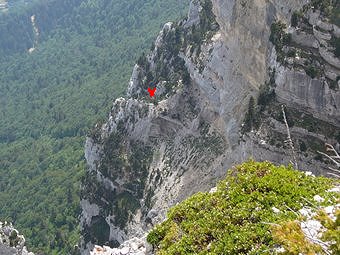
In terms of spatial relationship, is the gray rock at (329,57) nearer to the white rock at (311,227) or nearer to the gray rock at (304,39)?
the gray rock at (304,39)

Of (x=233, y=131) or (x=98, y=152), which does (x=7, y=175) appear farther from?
(x=233, y=131)

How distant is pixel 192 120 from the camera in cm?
7075

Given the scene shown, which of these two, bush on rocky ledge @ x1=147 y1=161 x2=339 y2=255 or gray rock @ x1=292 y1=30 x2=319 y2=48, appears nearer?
bush on rocky ledge @ x1=147 y1=161 x2=339 y2=255

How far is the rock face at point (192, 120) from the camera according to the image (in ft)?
155

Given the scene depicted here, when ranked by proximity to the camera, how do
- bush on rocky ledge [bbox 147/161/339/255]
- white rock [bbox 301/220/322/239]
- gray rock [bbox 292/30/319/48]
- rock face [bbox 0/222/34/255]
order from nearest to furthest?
white rock [bbox 301/220/322/239] < bush on rocky ledge [bbox 147/161/339/255] < gray rock [bbox 292/30/319/48] < rock face [bbox 0/222/34/255]

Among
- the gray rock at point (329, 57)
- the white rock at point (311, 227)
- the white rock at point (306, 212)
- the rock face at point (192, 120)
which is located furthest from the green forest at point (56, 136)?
the white rock at point (311, 227)

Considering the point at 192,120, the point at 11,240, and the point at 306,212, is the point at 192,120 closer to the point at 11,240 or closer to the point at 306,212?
the point at 11,240

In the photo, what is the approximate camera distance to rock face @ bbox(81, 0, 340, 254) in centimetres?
4716

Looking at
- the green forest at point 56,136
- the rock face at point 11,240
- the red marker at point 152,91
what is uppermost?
the red marker at point 152,91

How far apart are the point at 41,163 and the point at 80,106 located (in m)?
26.1

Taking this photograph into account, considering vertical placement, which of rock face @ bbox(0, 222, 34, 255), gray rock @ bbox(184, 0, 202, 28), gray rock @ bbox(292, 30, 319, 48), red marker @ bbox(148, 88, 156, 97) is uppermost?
gray rock @ bbox(292, 30, 319, 48)

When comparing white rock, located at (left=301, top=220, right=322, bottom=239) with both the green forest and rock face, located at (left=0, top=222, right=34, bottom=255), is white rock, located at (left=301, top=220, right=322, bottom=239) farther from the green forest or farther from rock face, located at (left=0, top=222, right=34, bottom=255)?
the green forest

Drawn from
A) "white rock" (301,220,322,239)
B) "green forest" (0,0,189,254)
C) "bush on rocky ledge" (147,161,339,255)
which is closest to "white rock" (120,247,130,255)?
"bush on rocky ledge" (147,161,339,255)

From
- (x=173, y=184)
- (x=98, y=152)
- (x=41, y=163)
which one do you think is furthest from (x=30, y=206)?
(x=173, y=184)
